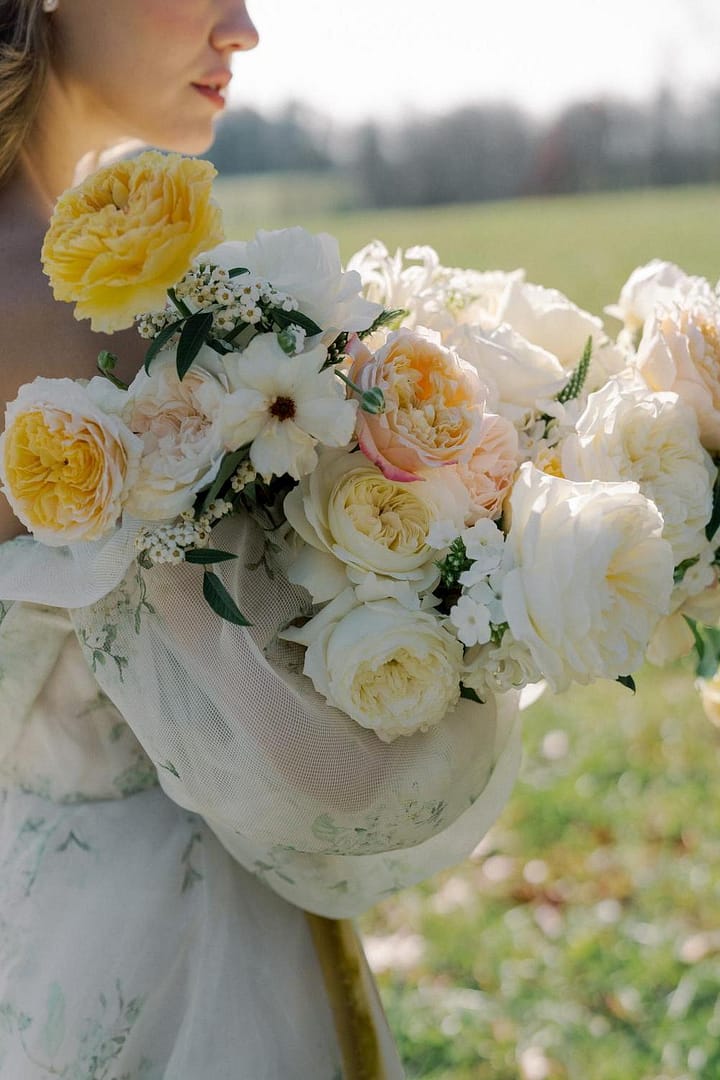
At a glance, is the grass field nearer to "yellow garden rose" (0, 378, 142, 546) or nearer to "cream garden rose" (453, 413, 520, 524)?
"cream garden rose" (453, 413, 520, 524)

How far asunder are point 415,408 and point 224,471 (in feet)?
0.69

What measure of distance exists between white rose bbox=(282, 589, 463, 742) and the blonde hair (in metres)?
0.78

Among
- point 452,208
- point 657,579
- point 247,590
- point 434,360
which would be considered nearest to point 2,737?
point 247,590

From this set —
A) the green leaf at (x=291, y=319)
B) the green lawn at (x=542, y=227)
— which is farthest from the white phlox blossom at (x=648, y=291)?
the green lawn at (x=542, y=227)

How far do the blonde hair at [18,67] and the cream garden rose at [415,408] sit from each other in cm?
65

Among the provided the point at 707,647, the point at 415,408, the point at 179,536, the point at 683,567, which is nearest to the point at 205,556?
the point at 179,536

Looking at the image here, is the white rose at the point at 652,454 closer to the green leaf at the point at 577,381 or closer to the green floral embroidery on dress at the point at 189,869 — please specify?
the green leaf at the point at 577,381

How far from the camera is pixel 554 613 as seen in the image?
107 centimetres

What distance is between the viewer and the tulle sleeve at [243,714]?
1.19 metres

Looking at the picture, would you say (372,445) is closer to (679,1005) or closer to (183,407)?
(183,407)

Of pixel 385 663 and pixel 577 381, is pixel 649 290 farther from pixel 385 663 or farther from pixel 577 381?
pixel 385 663

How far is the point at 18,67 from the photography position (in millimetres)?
1484

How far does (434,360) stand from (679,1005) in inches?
77.1

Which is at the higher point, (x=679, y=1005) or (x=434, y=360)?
(x=434, y=360)
